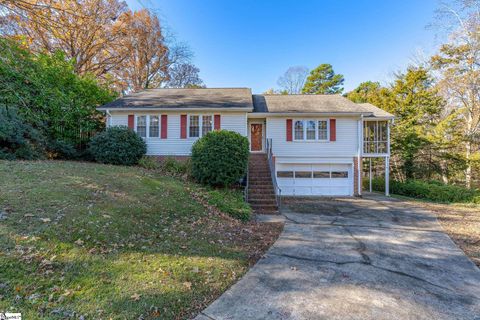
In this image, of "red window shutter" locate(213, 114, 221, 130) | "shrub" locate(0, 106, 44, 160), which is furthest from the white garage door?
"shrub" locate(0, 106, 44, 160)

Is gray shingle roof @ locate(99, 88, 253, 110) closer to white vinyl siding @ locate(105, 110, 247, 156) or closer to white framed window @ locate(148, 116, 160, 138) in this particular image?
white vinyl siding @ locate(105, 110, 247, 156)

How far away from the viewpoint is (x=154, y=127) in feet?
43.2

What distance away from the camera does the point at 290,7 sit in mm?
12156

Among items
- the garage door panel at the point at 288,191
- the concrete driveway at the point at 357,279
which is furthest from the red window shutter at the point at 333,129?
the concrete driveway at the point at 357,279

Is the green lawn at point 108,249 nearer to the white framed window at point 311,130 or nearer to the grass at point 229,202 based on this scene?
the grass at point 229,202

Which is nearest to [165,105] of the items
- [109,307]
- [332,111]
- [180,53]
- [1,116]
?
[1,116]

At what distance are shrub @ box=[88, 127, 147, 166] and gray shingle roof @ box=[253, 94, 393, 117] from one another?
7.02 meters

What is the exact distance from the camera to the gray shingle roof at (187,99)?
1300 cm

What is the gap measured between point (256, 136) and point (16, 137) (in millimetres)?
11499

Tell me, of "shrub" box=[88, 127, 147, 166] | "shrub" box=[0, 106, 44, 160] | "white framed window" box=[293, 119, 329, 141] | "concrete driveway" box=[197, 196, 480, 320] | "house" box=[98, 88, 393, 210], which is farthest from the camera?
"white framed window" box=[293, 119, 329, 141]

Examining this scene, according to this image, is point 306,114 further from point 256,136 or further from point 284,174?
point 284,174

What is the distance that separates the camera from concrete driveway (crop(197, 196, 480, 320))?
3.14 metres

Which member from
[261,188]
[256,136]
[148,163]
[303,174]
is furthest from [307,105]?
[148,163]

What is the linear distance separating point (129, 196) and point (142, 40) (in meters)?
20.6
